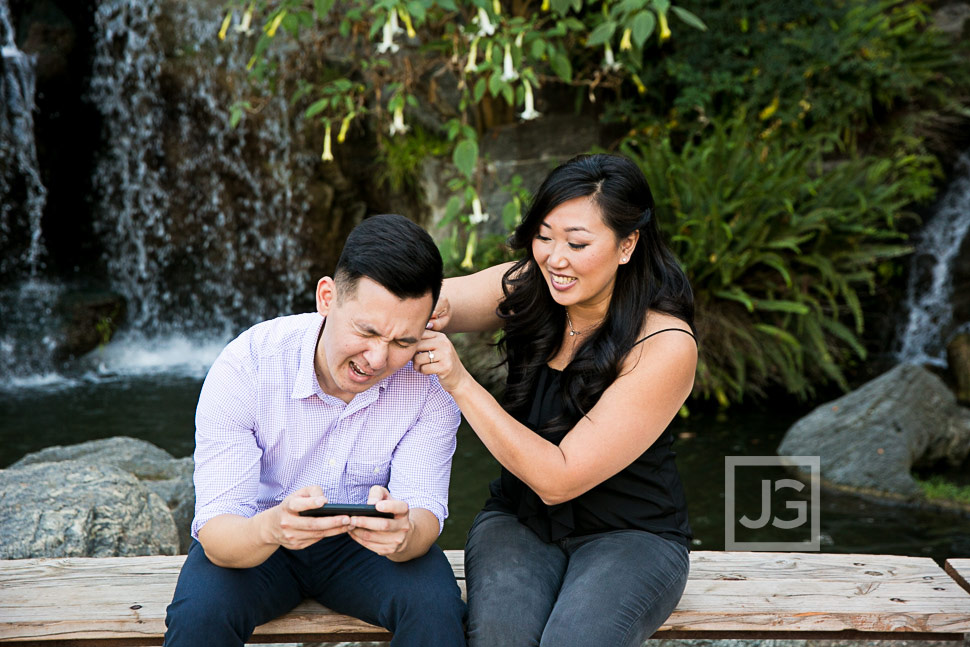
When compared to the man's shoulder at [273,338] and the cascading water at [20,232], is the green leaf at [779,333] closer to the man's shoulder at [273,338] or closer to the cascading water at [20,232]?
the man's shoulder at [273,338]

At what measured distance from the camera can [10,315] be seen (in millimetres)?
7844

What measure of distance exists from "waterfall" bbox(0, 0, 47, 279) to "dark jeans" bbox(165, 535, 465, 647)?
22.8ft

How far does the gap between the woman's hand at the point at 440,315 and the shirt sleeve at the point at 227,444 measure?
53 centimetres

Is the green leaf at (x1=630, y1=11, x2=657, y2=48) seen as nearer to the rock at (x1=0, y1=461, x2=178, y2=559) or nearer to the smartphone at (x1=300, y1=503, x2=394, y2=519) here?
the rock at (x1=0, y1=461, x2=178, y2=559)

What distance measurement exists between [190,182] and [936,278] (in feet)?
21.5

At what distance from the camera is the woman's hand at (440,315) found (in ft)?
8.31

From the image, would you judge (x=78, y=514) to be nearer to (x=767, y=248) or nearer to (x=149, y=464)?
(x=149, y=464)

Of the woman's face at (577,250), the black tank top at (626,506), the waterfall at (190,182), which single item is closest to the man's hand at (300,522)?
the black tank top at (626,506)

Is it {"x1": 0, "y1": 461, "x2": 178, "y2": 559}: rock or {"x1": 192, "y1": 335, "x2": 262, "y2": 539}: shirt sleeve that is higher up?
{"x1": 192, "y1": 335, "x2": 262, "y2": 539}: shirt sleeve

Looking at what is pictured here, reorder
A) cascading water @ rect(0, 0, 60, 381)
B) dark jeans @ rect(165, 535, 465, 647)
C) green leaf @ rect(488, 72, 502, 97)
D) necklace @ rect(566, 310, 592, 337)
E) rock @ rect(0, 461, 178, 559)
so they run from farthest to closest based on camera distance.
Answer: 1. cascading water @ rect(0, 0, 60, 381)
2. green leaf @ rect(488, 72, 502, 97)
3. rock @ rect(0, 461, 178, 559)
4. necklace @ rect(566, 310, 592, 337)
5. dark jeans @ rect(165, 535, 465, 647)

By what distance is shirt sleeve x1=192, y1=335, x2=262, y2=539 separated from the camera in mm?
2193

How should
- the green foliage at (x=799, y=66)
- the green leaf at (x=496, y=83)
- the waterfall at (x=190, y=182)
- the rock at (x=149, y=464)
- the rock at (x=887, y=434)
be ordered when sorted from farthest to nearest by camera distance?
the waterfall at (x=190, y=182), the green foliage at (x=799, y=66), the rock at (x=887, y=434), the green leaf at (x=496, y=83), the rock at (x=149, y=464)

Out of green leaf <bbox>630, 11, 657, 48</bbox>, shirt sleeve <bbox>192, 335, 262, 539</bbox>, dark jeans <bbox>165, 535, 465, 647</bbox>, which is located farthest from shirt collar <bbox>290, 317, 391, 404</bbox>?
green leaf <bbox>630, 11, 657, 48</bbox>

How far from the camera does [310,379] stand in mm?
2299
